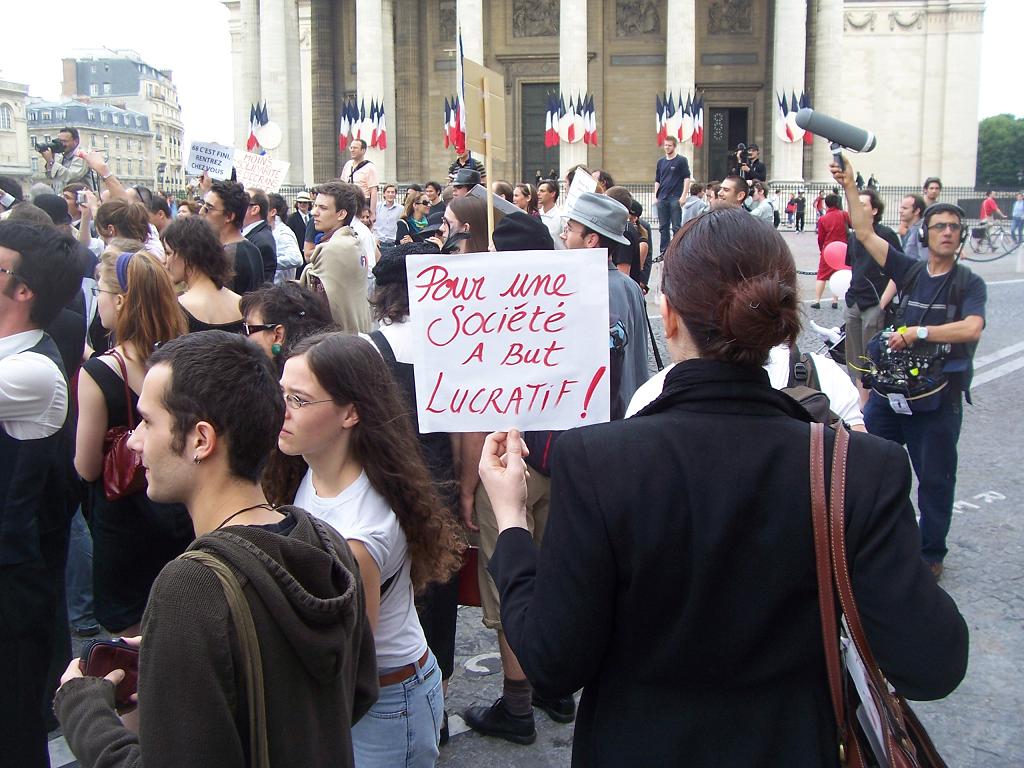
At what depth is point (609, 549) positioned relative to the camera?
5.70 ft

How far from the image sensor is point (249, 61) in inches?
1516

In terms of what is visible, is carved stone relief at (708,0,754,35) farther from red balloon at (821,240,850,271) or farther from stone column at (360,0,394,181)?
red balloon at (821,240,850,271)

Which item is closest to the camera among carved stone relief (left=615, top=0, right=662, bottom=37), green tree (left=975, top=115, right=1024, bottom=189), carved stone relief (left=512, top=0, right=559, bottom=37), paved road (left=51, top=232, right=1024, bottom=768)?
paved road (left=51, top=232, right=1024, bottom=768)

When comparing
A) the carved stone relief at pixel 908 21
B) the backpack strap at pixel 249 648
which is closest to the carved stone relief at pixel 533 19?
the carved stone relief at pixel 908 21

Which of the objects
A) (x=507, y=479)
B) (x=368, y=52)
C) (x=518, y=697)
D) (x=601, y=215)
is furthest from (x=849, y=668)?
(x=368, y=52)

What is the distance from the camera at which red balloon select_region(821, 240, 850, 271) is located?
12.6m

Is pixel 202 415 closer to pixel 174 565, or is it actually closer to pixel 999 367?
pixel 174 565

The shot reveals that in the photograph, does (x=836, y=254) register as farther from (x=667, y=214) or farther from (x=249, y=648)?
(x=249, y=648)

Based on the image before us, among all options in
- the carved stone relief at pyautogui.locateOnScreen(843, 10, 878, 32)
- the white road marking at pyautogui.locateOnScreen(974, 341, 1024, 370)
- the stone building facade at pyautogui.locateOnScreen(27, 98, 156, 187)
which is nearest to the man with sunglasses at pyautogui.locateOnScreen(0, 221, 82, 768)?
the white road marking at pyautogui.locateOnScreen(974, 341, 1024, 370)

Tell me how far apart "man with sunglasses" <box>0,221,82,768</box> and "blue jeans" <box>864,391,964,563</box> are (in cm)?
425

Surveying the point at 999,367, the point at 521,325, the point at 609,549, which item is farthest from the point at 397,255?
the point at 999,367

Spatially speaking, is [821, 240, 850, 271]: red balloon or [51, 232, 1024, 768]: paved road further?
[821, 240, 850, 271]: red balloon

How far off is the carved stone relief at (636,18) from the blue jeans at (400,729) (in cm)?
3623

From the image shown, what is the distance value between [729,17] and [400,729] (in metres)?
36.8
